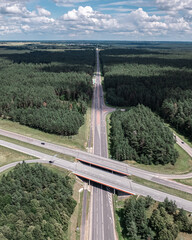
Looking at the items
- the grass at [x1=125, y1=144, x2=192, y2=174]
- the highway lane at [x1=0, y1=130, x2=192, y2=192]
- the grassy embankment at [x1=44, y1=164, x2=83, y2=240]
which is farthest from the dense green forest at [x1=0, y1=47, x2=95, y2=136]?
the grass at [x1=125, y1=144, x2=192, y2=174]

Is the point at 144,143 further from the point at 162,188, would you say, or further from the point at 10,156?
the point at 10,156

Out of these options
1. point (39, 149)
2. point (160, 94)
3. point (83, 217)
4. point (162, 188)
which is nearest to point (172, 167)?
point (162, 188)

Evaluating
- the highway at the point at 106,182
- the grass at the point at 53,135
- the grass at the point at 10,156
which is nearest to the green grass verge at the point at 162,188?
the highway at the point at 106,182

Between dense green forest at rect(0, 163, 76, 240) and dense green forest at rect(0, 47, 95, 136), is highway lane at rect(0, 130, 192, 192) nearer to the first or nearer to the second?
dense green forest at rect(0, 47, 95, 136)

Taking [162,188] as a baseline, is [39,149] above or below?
above

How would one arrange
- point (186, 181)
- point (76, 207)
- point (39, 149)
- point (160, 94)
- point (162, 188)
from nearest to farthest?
point (76, 207)
point (162, 188)
point (186, 181)
point (39, 149)
point (160, 94)

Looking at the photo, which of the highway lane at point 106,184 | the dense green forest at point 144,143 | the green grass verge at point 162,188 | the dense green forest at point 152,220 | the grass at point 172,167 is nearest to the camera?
the dense green forest at point 152,220

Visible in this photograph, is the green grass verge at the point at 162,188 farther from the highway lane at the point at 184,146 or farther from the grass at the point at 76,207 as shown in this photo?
the highway lane at the point at 184,146
